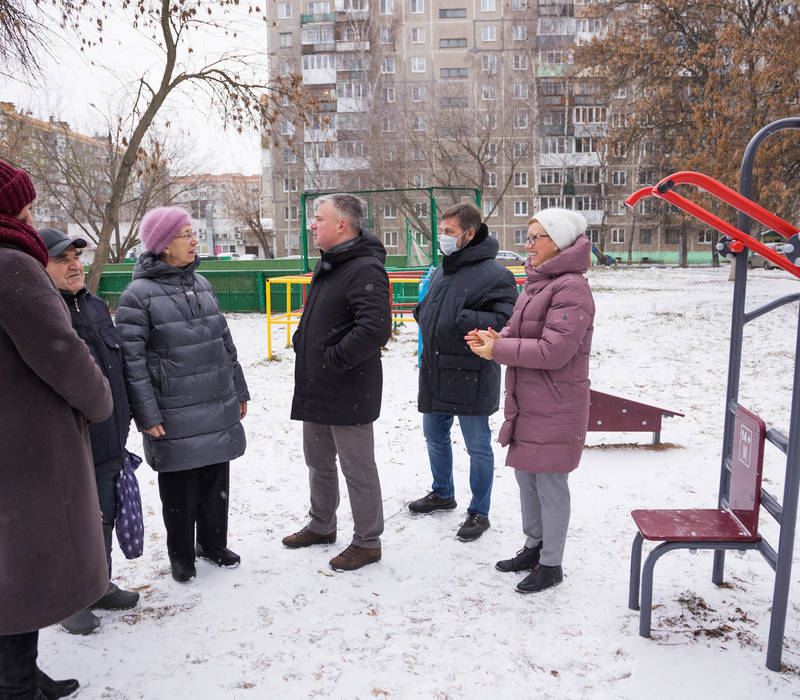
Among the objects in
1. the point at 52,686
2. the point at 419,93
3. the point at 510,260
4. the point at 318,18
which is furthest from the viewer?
the point at 318,18

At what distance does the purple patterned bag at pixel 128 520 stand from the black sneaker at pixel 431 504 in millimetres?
1730

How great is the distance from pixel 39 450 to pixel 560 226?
7.46ft

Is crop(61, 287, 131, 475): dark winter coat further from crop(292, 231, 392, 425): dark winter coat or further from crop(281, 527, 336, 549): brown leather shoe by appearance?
crop(281, 527, 336, 549): brown leather shoe

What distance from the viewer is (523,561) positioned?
330 cm

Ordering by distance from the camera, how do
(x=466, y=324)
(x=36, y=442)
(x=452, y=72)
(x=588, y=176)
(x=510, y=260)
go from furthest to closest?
(x=588, y=176) → (x=452, y=72) → (x=510, y=260) → (x=466, y=324) → (x=36, y=442)

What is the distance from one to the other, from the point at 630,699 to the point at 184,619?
1.89m

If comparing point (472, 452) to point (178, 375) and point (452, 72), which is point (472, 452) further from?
point (452, 72)

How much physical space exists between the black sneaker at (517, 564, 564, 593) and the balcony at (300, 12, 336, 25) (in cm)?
4740

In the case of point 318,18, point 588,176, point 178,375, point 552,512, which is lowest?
point 552,512

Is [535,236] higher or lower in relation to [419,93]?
lower

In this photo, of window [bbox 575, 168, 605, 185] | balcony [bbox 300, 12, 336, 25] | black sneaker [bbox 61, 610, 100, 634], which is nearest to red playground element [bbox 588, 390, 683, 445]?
black sneaker [bbox 61, 610, 100, 634]

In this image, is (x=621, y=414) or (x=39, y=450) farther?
(x=621, y=414)

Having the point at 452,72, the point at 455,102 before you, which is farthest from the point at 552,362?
the point at 452,72

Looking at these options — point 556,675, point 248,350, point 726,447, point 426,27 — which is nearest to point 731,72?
point 248,350
